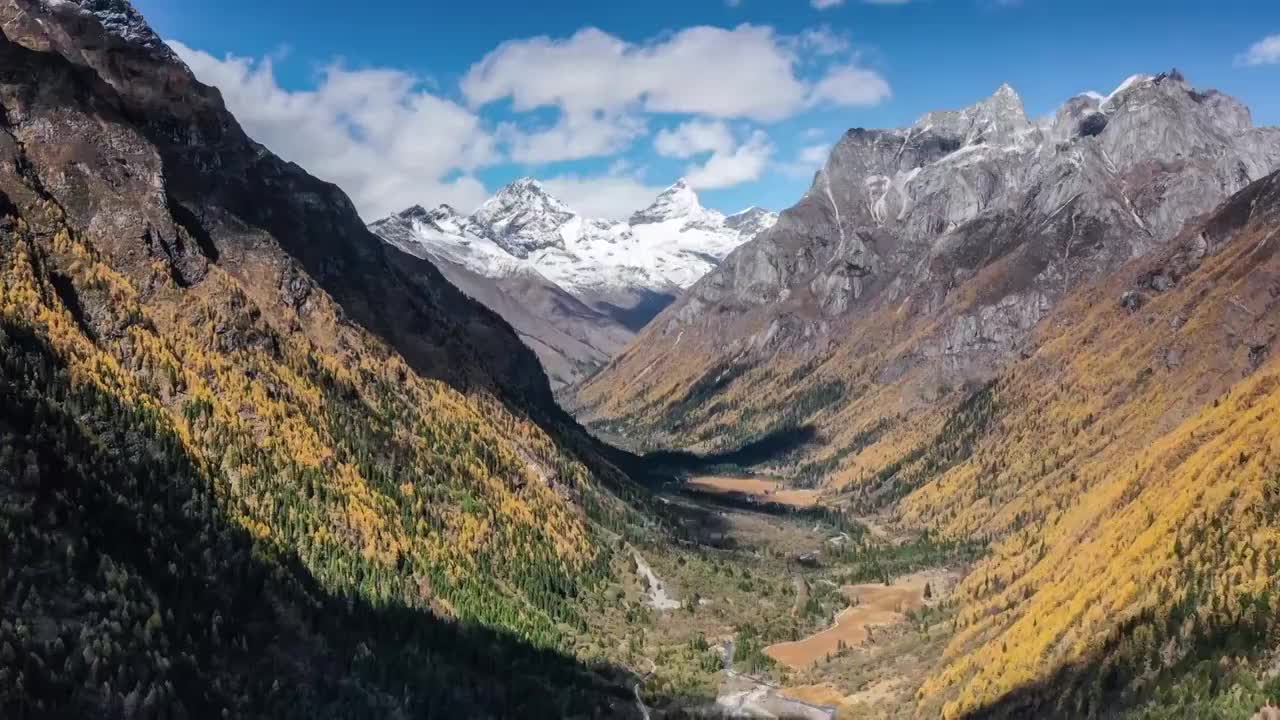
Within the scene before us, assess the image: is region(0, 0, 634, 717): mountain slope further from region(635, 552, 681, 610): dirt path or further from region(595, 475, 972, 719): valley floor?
region(635, 552, 681, 610): dirt path

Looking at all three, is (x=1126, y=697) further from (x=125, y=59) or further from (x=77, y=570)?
(x=125, y=59)

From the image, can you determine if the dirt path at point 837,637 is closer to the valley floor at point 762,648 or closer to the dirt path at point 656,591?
the valley floor at point 762,648

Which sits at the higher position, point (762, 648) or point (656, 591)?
point (656, 591)

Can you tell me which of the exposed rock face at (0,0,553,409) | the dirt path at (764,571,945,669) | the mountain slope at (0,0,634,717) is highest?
the exposed rock face at (0,0,553,409)

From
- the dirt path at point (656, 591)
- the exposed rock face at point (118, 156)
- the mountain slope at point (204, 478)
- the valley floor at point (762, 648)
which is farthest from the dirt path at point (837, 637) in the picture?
the exposed rock face at point (118, 156)

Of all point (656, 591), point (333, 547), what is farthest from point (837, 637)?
point (333, 547)

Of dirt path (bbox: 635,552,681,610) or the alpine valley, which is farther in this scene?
dirt path (bbox: 635,552,681,610)

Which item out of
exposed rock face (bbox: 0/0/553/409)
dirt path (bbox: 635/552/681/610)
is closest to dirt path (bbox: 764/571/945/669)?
dirt path (bbox: 635/552/681/610)

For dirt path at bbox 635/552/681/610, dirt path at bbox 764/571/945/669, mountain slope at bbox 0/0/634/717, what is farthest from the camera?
dirt path at bbox 635/552/681/610

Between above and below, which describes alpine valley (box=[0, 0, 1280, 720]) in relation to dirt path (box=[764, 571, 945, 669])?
above

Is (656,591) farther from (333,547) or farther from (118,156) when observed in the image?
(118,156)
